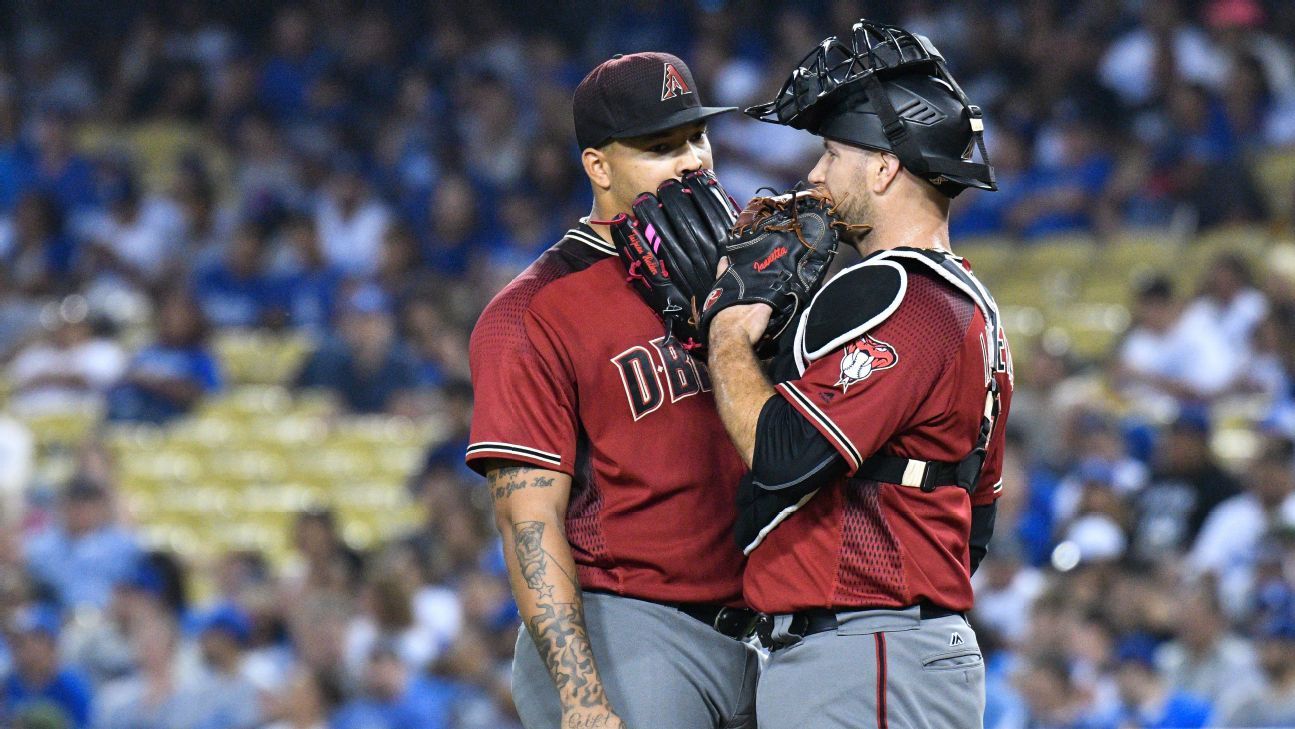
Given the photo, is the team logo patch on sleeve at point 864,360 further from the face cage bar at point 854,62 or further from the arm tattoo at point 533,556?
the arm tattoo at point 533,556

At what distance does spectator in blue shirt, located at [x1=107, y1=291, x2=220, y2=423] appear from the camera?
408 inches

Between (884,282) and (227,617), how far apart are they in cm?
521

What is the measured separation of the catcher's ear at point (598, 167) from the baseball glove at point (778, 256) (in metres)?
0.40

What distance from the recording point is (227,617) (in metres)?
7.39

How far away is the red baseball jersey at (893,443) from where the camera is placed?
281cm

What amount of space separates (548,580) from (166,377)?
7.87 meters

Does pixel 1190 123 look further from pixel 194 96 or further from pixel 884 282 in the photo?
pixel 194 96

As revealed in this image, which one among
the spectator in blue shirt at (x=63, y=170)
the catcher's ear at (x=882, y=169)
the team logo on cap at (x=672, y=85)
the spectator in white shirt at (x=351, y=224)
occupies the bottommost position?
the catcher's ear at (x=882, y=169)

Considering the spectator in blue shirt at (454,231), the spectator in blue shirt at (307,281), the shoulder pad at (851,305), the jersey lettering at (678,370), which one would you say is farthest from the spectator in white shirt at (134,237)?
the shoulder pad at (851,305)

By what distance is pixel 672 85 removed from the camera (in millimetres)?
3223

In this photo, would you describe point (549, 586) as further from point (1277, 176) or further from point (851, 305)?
point (1277, 176)

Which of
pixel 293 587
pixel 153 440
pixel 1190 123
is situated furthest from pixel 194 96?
pixel 1190 123

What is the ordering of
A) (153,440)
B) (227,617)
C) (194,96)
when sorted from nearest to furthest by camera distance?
1. (227,617)
2. (153,440)
3. (194,96)

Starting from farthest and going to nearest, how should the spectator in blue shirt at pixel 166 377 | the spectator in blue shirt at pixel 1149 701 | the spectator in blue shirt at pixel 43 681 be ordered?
1. the spectator in blue shirt at pixel 166 377
2. the spectator in blue shirt at pixel 43 681
3. the spectator in blue shirt at pixel 1149 701
